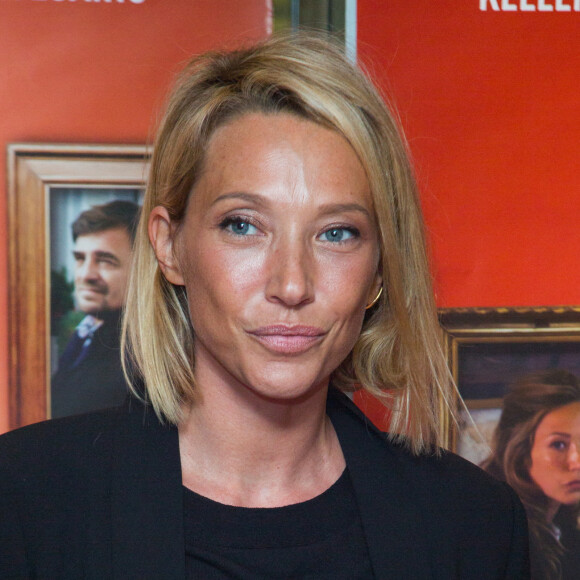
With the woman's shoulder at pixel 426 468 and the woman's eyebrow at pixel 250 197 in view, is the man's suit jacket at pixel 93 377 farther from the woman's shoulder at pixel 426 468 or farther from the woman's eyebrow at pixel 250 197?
the woman's eyebrow at pixel 250 197

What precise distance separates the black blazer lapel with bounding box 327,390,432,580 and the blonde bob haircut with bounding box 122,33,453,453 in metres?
0.08

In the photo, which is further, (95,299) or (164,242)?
(95,299)

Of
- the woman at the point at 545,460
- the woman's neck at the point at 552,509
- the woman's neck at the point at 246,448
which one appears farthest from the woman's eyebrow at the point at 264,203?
the woman's neck at the point at 552,509

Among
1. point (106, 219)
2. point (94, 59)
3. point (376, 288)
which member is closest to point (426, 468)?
point (376, 288)

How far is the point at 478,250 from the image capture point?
2066mm

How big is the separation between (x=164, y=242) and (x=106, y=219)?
45 centimetres

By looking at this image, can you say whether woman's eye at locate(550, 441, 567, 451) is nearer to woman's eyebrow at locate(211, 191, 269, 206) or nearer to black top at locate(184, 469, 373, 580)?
black top at locate(184, 469, 373, 580)

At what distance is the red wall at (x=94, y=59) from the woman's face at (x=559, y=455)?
1058mm

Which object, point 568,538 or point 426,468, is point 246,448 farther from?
point 568,538

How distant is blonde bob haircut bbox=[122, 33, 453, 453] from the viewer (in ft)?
4.88

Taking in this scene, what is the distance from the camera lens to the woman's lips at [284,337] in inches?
54.9

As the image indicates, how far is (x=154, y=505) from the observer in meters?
1.40

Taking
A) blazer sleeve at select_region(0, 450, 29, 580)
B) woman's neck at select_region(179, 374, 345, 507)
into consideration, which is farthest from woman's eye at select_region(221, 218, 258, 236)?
blazer sleeve at select_region(0, 450, 29, 580)

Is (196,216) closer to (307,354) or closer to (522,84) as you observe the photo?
(307,354)
